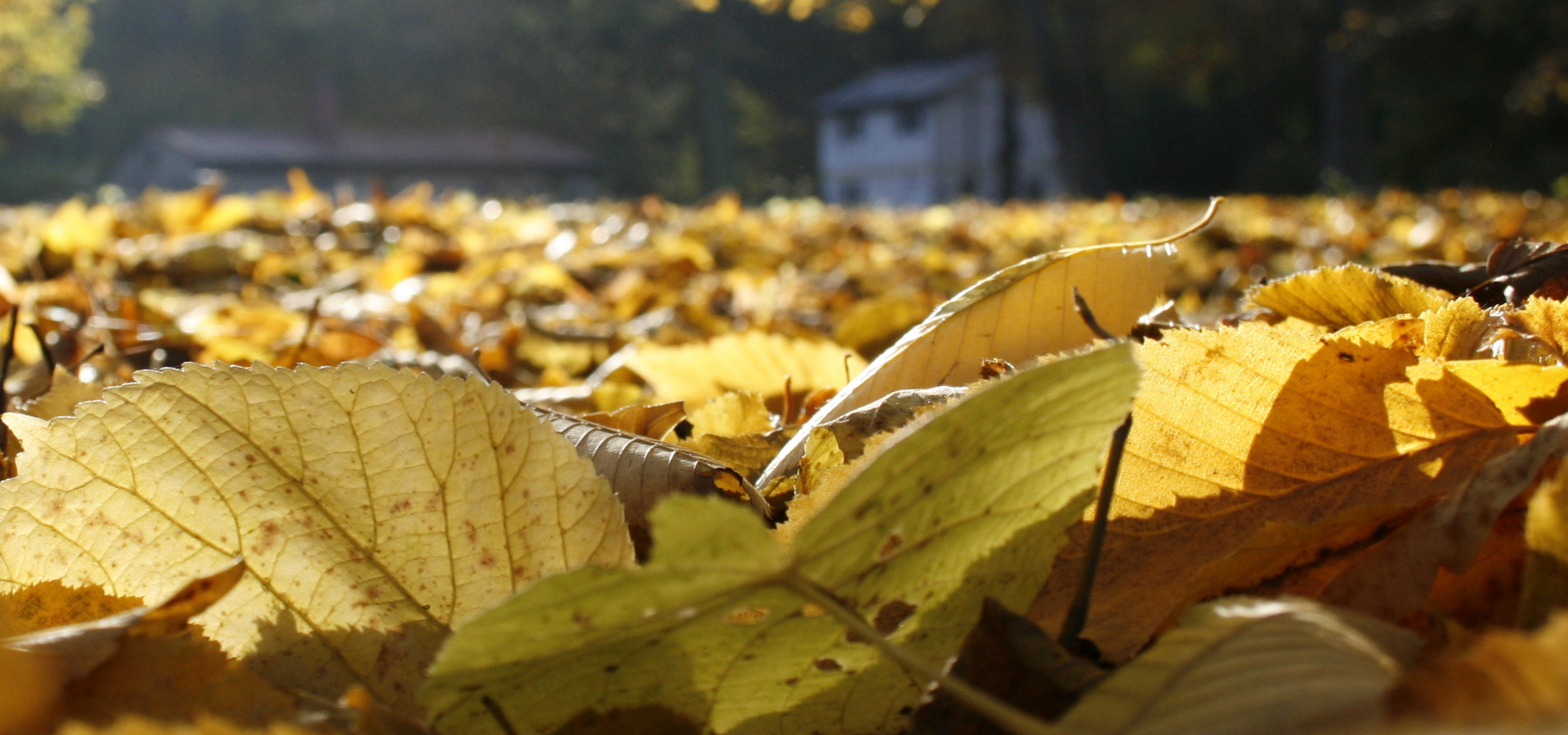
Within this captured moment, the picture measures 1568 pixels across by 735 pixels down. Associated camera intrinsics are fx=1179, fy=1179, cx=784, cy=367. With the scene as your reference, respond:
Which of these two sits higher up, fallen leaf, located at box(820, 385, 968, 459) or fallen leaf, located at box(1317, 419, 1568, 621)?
fallen leaf, located at box(820, 385, 968, 459)

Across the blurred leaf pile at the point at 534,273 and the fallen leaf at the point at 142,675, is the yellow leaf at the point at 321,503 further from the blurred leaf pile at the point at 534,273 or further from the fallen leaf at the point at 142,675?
the blurred leaf pile at the point at 534,273

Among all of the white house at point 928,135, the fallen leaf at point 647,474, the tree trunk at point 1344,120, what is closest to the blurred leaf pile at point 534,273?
the fallen leaf at point 647,474

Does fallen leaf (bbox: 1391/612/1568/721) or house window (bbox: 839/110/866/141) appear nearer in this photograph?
fallen leaf (bbox: 1391/612/1568/721)

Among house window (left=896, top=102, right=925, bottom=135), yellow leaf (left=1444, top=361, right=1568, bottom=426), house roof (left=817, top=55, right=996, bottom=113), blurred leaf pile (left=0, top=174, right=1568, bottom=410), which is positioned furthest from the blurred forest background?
yellow leaf (left=1444, top=361, right=1568, bottom=426)

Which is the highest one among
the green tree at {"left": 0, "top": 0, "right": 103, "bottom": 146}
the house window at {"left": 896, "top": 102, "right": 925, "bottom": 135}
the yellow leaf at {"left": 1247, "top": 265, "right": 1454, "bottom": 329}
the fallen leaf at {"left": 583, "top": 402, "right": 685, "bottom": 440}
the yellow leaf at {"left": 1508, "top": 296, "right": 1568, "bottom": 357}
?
the green tree at {"left": 0, "top": 0, "right": 103, "bottom": 146}

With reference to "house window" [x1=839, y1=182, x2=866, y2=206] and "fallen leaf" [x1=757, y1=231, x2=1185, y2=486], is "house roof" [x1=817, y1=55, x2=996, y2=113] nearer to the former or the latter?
"house window" [x1=839, y1=182, x2=866, y2=206]

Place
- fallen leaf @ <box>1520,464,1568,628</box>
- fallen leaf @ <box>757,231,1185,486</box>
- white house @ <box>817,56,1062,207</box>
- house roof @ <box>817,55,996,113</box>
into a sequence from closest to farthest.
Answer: fallen leaf @ <box>1520,464,1568,628</box> < fallen leaf @ <box>757,231,1185,486</box> < house roof @ <box>817,55,996,113</box> < white house @ <box>817,56,1062,207</box>
